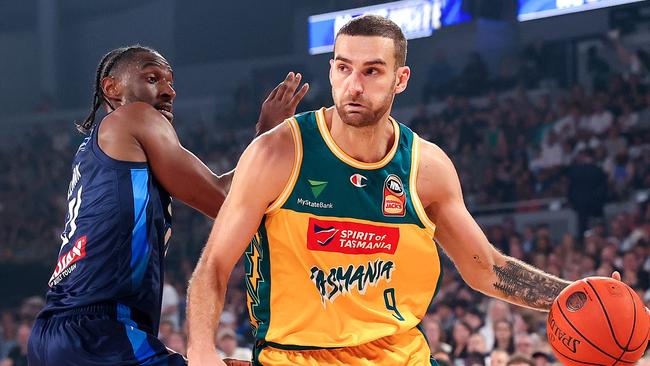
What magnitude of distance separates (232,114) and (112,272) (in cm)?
1295

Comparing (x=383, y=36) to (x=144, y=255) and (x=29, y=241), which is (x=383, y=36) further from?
(x=29, y=241)

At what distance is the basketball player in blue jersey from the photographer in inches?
116

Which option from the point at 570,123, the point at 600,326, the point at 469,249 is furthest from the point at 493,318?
the point at 600,326

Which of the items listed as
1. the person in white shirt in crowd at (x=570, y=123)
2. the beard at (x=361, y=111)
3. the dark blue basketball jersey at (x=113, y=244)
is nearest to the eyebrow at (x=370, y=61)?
the beard at (x=361, y=111)

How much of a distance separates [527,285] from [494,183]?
30.0 ft

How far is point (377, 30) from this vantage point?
9.59 ft

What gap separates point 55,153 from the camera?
52.9 feet

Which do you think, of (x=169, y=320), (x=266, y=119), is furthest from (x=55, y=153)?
(x=266, y=119)

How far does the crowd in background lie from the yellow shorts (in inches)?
129

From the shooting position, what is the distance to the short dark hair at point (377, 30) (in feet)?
9.57

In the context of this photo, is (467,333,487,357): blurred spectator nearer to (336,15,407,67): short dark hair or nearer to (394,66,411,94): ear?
(394,66,411,94): ear

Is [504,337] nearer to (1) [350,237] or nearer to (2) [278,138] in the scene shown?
(1) [350,237]

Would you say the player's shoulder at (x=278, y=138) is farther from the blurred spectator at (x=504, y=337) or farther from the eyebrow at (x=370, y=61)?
the blurred spectator at (x=504, y=337)

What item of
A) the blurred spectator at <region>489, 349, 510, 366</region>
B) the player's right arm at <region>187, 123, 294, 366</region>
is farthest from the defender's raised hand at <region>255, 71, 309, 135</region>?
the blurred spectator at <region>489, 349, 510, 366</region>
